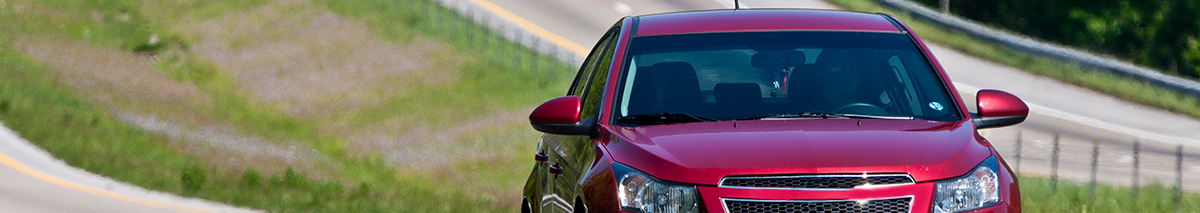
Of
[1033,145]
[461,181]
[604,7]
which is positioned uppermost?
[604,7]

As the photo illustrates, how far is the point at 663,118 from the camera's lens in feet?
16.4

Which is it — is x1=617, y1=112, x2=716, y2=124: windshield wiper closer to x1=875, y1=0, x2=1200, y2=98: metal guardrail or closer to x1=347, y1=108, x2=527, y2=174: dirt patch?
x1=347, y1=108, x2=527, y2=174: dirt patch

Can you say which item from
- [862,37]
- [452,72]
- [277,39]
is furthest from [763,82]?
[277,39]

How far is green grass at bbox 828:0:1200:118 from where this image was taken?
27984 millimetres

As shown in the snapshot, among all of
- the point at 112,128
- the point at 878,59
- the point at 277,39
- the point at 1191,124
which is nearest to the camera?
the point at 878,59

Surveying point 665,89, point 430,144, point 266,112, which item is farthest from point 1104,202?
point 266,112

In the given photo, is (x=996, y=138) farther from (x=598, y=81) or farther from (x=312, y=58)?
(x=598, y=81)

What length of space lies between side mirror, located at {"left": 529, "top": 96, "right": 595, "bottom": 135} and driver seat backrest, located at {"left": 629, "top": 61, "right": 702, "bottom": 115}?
21 centimetres

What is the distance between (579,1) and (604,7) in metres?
1.08

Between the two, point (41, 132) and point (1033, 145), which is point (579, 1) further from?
point (41, 132)

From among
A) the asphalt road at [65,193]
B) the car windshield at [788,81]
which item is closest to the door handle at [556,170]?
the car windshield at [788,81]

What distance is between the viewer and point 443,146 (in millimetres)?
28000

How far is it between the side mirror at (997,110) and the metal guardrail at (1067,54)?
2530 centimetres

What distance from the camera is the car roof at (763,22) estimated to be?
5.72 metres
